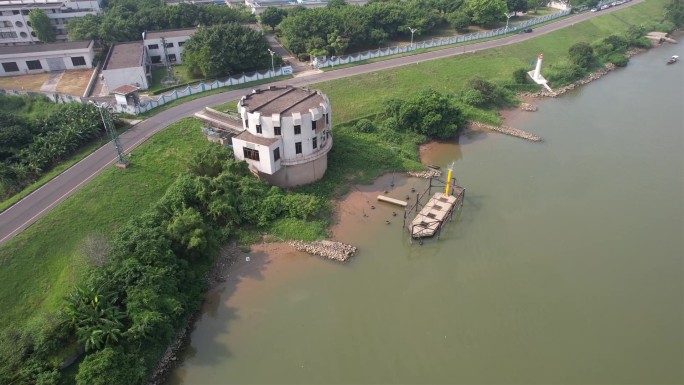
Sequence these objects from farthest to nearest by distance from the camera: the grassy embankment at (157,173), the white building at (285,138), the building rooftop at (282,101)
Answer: the building rooftop at (282,101)
the white building at (285,138)
the grassy embankment at (157,173)

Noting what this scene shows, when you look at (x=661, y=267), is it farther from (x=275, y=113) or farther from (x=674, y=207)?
(x=275, y=113)

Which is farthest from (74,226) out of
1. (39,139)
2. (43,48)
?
(43,48)

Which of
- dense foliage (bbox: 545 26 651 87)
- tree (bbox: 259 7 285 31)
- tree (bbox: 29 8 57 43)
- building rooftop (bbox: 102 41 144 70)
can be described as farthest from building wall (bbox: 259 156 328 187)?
tree (bbox: 29 8 57 43)

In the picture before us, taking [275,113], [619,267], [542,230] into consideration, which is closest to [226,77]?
[275,113]

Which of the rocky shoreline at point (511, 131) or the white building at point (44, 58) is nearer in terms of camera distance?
Answer: the rocky shoreline at point (511, 131)

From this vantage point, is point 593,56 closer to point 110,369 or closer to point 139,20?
point 139,20

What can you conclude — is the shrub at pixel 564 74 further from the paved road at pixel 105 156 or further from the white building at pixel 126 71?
the white building at pixel 126 71

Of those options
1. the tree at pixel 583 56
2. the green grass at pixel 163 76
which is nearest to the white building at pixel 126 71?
the green grass at pixel 163 76
